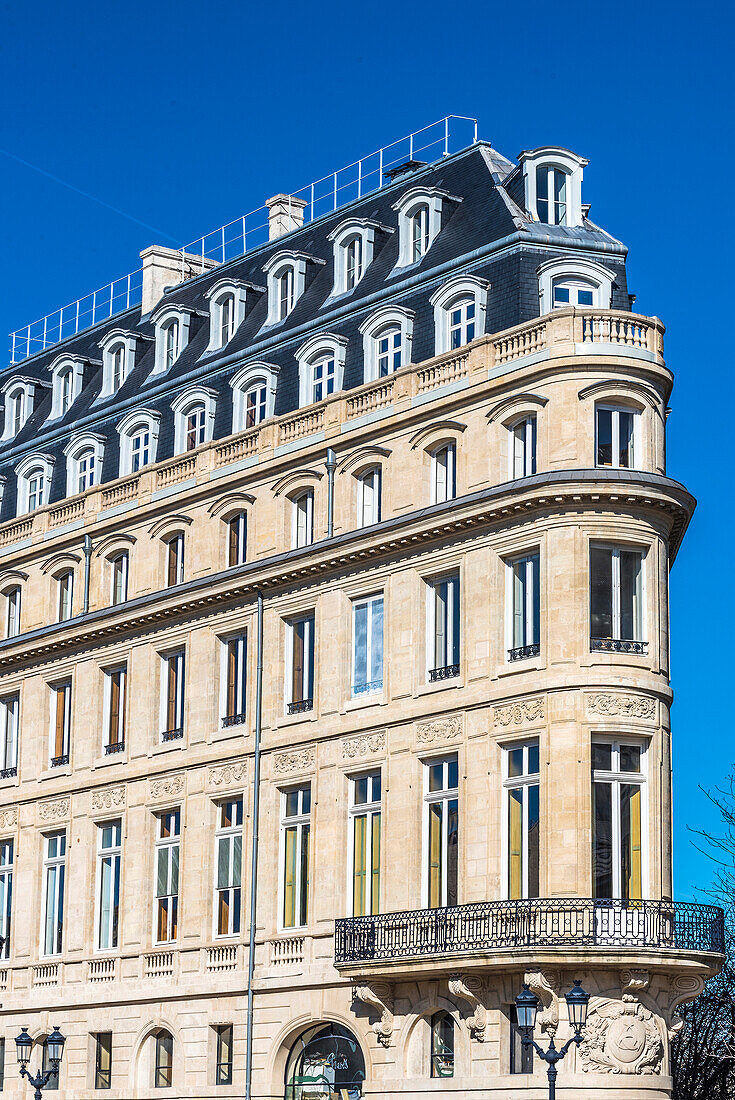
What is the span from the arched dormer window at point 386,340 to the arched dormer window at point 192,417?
669 cm

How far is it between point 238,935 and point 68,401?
2124cm

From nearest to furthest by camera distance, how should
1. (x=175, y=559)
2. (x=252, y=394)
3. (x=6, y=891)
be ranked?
(x=252, y=394)
(x=175, y=559)
(x=6, y=891)

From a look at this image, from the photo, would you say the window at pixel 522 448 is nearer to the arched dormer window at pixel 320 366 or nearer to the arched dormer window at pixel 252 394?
the arched dormer window at pixel 320 366

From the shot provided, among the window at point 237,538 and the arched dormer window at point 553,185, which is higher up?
the arched dormer window at point 553,185

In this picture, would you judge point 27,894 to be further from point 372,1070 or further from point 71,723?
point 372,1070

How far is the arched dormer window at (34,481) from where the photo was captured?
62.2 meters

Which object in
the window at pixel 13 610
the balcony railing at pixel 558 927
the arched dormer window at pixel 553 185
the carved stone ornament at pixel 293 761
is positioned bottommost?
the balcony railing at pixel 558 927

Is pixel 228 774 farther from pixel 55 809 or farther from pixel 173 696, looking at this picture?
pixel 55 809

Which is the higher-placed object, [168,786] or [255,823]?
[168,786]

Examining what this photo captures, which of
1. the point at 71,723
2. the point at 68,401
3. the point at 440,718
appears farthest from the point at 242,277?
the point at 440,718

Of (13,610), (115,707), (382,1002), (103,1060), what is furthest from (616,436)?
(13,610)

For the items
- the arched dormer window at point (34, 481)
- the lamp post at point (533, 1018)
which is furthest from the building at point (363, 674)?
the lamp post at point (533, 1018)

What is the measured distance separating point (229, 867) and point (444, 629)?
9.09 m

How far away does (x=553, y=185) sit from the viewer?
164 ft
